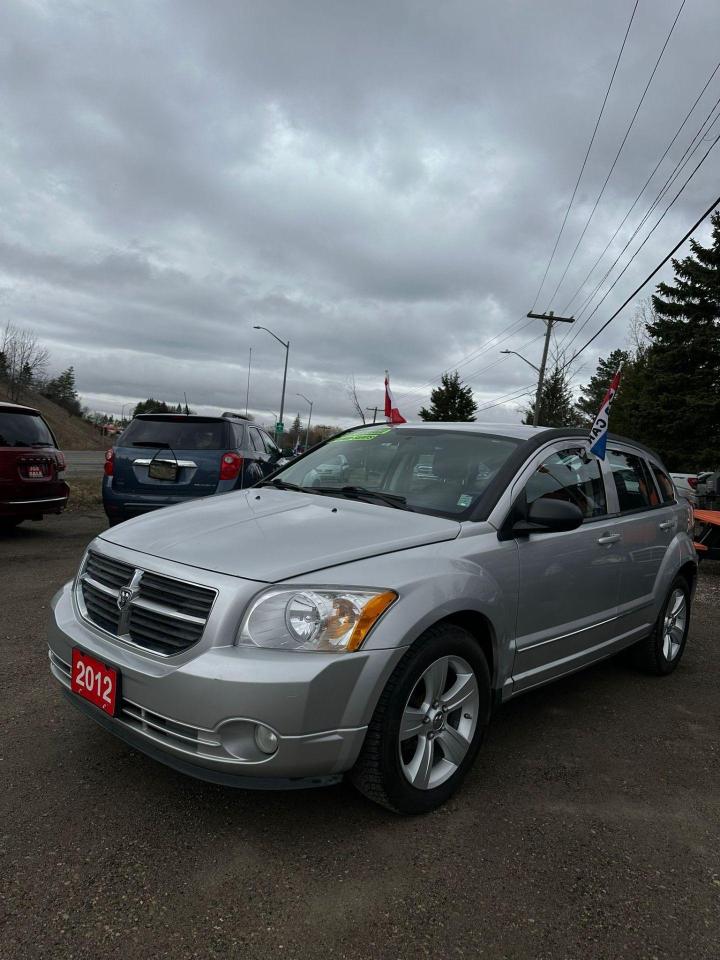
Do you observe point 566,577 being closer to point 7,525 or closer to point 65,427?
→ point 7,525

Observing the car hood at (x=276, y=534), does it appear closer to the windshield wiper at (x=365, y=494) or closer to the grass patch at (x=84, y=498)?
the windshield wiper at (x=365, y=494)

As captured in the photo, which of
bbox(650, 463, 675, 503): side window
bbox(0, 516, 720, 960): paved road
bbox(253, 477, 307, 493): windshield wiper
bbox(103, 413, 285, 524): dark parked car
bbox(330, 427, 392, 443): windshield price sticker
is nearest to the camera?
bbox(0, 516, 720, 960): paved road

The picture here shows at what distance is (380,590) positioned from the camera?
2533 mm

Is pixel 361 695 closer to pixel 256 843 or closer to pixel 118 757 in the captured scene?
pixel 256 843

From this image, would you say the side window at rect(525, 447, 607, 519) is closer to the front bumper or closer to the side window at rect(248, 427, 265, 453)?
the front bumper

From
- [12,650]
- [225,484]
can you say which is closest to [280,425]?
[225,484]

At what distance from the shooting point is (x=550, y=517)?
10.3 ft

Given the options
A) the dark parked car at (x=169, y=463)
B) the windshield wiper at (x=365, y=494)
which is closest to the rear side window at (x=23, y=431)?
the dark parked car at (x=169, y=463)

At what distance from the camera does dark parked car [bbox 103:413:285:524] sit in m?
7.53

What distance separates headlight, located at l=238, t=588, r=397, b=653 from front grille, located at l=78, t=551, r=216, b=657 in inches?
7.6

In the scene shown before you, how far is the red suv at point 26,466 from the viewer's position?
7688 millimetres

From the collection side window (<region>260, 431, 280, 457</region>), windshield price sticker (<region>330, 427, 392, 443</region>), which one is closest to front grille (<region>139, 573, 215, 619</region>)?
windshield price sticker (<region>330, 427, 392, 443</region>)

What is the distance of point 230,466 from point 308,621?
5.42m

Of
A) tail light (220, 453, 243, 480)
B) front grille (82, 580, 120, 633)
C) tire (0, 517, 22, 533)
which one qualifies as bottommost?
tire (0, 517, 22, 533)
